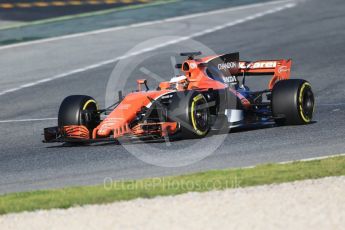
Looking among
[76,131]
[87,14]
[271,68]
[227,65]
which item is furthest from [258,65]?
[87,14]

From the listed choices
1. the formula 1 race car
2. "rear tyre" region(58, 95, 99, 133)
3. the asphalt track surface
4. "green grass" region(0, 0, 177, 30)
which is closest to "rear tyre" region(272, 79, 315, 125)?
the formula 1 race car

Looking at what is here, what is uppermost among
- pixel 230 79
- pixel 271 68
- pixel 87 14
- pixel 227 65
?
pixel 87 14

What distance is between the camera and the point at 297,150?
1256 cm

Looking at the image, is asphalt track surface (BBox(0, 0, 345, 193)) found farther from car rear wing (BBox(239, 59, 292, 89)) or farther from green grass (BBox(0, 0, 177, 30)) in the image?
green grass (BBox(0, 0, 177, 30))

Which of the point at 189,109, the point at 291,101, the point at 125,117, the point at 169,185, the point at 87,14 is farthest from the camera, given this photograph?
the point at 87,14

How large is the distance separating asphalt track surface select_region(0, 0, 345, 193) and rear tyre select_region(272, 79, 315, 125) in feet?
0.56

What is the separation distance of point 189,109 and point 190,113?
0.21 feet

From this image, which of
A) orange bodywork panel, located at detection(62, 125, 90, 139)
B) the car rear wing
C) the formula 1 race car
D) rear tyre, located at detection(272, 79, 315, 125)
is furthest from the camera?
the car rear wing

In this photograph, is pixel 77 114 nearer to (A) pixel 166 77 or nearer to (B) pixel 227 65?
(B) pixel 227 65

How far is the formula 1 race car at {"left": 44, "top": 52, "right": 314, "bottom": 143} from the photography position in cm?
1344

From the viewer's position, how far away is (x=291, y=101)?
14.2 m

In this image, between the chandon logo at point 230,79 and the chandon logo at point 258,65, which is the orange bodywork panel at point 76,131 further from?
the chandon logo at point 258,65

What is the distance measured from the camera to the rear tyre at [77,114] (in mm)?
13945

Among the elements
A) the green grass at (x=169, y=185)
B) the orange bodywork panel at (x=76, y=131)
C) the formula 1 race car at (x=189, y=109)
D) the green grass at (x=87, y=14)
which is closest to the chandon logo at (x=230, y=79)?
the formula 1 race car at (x=189, y=109)
